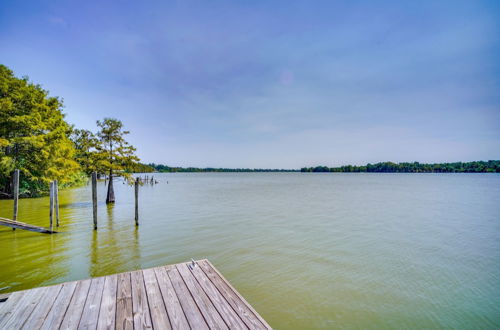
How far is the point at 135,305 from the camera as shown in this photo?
3.86 meters

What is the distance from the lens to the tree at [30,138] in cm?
2164

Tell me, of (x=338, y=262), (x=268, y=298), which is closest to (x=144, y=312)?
(x=268, y=298)

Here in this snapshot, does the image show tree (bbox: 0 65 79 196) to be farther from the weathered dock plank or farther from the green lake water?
the weathered dock plank

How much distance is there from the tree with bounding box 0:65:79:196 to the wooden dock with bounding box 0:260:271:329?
2458 centimetres

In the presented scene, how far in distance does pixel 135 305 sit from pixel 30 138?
27266 mm

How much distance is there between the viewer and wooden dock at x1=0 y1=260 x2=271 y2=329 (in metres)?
3.39

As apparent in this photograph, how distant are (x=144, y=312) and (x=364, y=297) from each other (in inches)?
233

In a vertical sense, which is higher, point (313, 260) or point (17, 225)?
point (17, 225)

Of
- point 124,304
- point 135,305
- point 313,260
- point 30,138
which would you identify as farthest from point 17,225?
point 30,138

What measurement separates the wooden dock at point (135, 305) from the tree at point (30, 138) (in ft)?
80.6

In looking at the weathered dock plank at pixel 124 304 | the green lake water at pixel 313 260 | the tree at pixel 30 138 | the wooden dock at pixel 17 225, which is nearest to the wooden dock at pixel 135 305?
the weathered dock plank at pixel 124 304

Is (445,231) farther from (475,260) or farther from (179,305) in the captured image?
(179,305)

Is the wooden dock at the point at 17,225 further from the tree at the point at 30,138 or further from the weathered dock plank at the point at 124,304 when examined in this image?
the tree at the point at 30,138

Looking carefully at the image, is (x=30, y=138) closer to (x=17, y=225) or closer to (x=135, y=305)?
(x=17, y=225)
